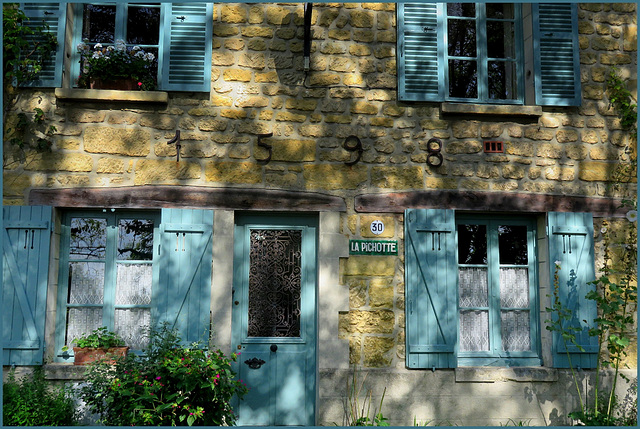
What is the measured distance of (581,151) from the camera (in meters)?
5.81

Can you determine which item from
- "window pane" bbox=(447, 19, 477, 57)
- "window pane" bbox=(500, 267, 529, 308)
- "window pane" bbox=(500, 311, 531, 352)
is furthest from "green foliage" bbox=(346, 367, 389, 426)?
"window pane" bbox=(447, 19, 477, 57)

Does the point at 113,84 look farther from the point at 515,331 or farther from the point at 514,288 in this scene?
the point at 515,331

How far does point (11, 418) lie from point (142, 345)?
3.80 ft

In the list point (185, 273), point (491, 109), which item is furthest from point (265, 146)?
point (491, 109)

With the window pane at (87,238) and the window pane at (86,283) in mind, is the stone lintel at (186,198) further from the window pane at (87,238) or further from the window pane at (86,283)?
the window pane at (86,283)

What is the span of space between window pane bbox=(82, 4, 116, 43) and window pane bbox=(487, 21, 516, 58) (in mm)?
3880

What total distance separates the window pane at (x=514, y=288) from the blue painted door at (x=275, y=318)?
73.6 inches

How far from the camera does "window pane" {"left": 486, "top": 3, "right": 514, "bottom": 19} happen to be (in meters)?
6.10

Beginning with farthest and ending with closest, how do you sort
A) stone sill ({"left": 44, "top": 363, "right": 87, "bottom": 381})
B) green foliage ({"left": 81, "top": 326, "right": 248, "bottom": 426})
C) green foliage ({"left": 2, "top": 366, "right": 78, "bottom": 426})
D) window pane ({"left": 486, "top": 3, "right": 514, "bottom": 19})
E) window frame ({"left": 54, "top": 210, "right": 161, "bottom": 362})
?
window pane ({"left": 486, "top": 3, "right": 514, "bottom": 19}) < window frame ({"left": 54, "top": 210, "right": 161, "bottom": 362}) < stone sill ({"left": 44, "top": 363, "right": 87, "bottom": 381}) < green foliage ({"left": 2, "top": 366, "right": 78, "bottom": 426}) < green foliage ({"left": 81, "top": 326, "right": 248, "bottom": 426})

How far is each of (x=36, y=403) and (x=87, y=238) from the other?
4.94 feet

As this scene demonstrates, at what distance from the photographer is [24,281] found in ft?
16.9

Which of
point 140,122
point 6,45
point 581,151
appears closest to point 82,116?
point 140,122

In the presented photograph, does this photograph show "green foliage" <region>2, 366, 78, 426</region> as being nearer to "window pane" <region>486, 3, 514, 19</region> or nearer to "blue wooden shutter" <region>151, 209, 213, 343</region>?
"blue wooden shutter" <region>151, 209, 213, 343</region>

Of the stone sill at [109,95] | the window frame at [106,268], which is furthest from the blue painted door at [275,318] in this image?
the stone sill at [109,95]
